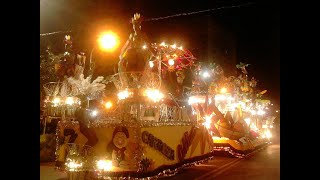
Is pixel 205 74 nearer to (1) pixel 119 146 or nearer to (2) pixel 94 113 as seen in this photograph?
(2) pixel 94 113

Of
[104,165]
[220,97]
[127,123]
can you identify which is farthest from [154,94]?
[220,97]

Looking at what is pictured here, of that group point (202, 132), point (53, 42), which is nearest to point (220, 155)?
point (202, 132)

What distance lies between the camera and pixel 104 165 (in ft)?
38.5

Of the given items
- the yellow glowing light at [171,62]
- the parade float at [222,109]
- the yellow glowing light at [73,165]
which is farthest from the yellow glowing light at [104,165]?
the parade float at [222,109]

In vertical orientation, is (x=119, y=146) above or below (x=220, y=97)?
below

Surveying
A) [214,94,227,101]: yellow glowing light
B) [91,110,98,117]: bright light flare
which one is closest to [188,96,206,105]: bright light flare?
[214,94,227,101]: yellow glowing light

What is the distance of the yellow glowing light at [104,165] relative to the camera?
1145 cm

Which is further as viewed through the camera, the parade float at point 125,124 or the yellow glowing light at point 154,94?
the yellow glowing light at point 154,94

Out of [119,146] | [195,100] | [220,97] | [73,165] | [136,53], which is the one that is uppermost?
[136,53]

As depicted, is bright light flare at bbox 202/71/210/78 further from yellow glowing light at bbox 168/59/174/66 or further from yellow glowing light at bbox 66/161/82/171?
yellow glowing light at bbox 66/161/82/171

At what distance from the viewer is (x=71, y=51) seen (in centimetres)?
1370

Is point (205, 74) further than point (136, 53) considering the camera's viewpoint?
Yes

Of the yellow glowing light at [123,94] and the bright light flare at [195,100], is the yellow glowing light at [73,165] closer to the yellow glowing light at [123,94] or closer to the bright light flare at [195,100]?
the yellow glowing light at [123,94]
